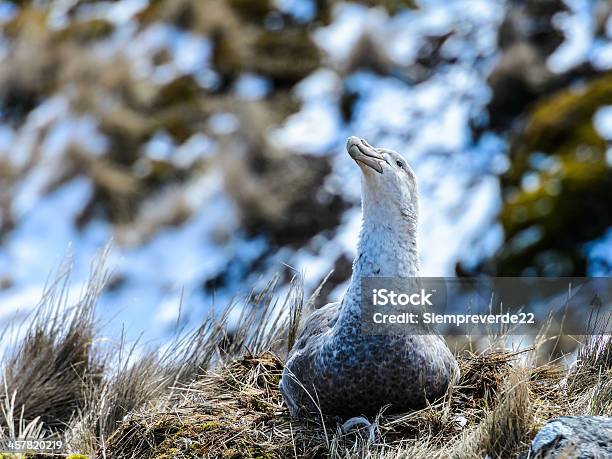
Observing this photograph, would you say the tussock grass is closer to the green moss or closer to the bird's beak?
the bird's beak

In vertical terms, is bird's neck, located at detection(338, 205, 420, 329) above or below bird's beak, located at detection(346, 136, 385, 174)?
below

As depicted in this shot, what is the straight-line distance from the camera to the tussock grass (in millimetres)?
3658

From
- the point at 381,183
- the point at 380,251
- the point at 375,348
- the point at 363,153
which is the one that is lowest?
the point at 375,348

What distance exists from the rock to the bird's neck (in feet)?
3.32

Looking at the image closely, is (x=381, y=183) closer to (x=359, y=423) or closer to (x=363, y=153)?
(x=363, y=153)

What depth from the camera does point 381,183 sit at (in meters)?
3.87

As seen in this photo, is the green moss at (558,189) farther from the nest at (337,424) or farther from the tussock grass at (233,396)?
the nest at (337,424)

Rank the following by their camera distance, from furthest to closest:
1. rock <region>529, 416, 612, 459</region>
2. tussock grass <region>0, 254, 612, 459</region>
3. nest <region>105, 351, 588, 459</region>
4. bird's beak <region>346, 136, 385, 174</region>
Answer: bird's beak <region>346, 136, 385, 174</region> < tussock grass <region>0, 254, 612, 459</region> < nest <region>105, 351, 588, 459</region> < rock <region>529, 416, 612, 459</region>

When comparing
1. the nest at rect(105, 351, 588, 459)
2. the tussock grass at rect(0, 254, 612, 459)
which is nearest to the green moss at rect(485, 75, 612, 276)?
the tussock grass at rect(0, 254, 612, 459)

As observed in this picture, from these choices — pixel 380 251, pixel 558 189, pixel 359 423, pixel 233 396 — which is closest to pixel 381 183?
pixel 380 251

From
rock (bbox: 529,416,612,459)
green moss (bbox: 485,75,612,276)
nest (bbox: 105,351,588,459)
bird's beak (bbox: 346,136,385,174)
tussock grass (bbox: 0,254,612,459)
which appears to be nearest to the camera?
rock (bbox: 529,416,612,459)

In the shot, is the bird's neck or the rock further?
the bird's neck

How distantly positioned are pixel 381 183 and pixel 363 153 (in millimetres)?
141

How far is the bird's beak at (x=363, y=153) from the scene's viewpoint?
3812mm
